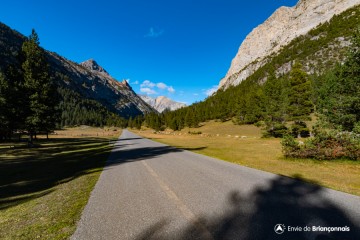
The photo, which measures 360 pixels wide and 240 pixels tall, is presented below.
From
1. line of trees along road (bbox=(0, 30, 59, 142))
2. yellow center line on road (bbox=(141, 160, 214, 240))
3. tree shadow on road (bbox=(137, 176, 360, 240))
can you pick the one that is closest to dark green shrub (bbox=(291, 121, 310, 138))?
tree shadow on road (bbox=(137, 176, 360, 240))

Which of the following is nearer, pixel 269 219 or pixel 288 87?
pixel 269 219

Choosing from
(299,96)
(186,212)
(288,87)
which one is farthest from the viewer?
(288,87)

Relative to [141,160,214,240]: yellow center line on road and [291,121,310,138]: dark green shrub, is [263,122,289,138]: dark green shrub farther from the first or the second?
[141,160,214,240]: yellow center line on road

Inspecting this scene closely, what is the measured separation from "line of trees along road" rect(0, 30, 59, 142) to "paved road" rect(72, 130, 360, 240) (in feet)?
80.8

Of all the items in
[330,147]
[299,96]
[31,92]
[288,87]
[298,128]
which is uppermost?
[288,87]

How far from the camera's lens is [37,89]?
95.0 ft

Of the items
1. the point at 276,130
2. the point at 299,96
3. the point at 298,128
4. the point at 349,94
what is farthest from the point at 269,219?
the point at 276,130

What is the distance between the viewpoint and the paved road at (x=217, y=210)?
4562 millimetres

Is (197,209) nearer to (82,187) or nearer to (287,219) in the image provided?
(287,219)

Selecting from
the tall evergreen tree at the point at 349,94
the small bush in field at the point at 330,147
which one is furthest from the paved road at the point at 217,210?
the tall evergreen tree at the point at 349,94

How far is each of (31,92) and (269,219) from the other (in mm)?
33108
